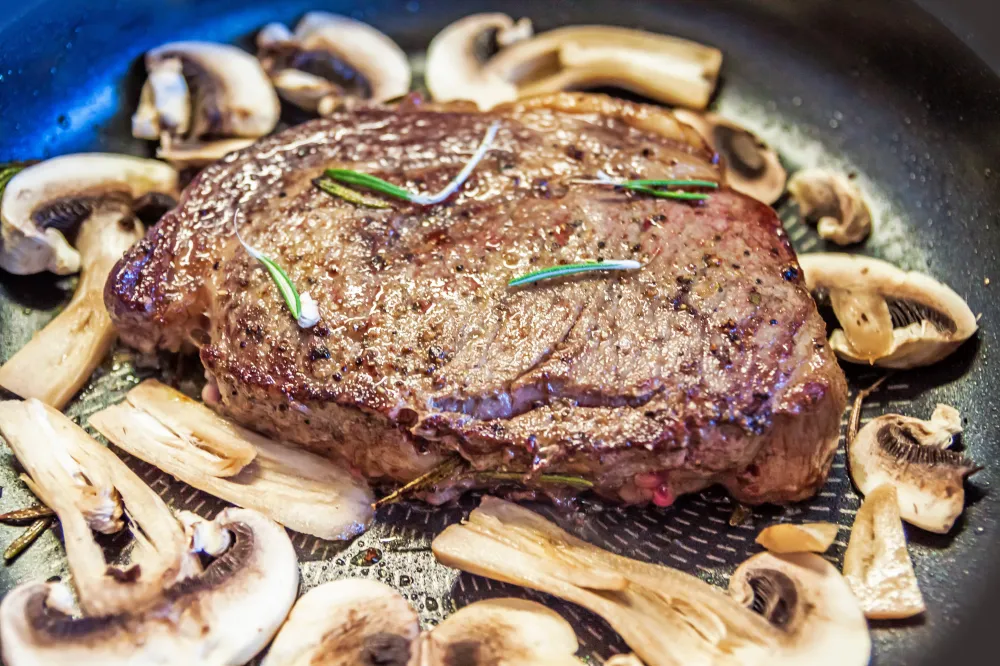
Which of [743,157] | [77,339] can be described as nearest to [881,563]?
[743,157]

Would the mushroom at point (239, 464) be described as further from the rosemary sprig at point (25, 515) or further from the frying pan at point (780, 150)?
the rosemary sprig at point (25, 515)

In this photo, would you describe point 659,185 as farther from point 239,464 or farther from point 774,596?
point 239,464

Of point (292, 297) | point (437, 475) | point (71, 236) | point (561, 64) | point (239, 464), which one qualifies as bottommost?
point (239, 464)

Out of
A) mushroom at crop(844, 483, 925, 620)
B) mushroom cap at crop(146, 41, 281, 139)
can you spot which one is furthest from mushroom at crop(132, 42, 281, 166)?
mushroom at crop(844, 483, 925, 620)

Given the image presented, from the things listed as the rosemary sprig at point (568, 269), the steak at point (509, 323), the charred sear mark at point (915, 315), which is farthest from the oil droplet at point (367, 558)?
the charred sear mark at point (915, 315)

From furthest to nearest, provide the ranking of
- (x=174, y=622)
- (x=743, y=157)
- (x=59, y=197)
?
(x=743, y=157), (x=59, y=197), (x=174, y=622)

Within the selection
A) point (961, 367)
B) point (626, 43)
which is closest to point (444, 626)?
point (961, 367)

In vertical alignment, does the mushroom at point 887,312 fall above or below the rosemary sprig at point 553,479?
above
